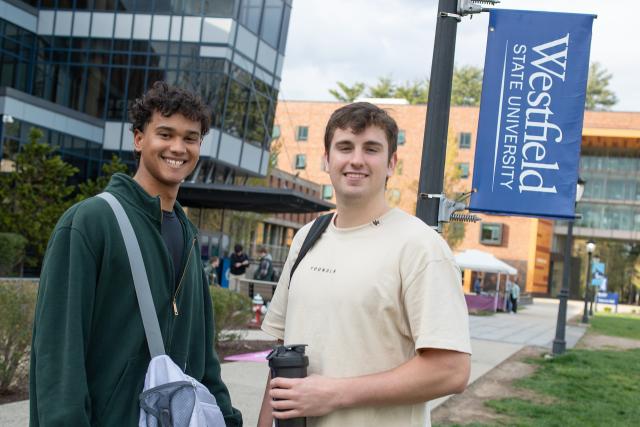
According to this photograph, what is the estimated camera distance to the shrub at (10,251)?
852 inches

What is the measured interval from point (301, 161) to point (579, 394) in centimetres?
6332

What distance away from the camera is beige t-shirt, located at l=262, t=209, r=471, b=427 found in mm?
2385

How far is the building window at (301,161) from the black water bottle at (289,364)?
232 feet

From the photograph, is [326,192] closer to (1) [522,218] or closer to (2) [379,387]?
(1) [522,218]

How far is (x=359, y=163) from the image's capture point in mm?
2598

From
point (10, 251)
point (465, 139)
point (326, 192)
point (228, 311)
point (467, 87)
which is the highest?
point (467, 87)

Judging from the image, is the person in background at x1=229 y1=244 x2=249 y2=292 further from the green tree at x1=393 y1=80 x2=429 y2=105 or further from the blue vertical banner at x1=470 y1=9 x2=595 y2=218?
the green tree at x1=393 y1=80 x2=429 y2=105

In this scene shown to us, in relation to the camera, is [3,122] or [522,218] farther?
[522,218]

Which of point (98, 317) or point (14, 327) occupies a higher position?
point (98, 317)

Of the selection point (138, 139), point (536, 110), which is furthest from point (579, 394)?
point (138, 139)

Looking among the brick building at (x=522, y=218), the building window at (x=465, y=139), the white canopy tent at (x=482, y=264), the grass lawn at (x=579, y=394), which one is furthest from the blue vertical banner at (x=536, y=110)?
the building window at (x=465, y=139)

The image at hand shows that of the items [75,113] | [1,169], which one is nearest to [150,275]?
[1,169]

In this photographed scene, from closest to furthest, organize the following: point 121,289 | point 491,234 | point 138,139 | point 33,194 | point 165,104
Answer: point 121,289, point 165,104, point 138,139, point 33,194, point 491,234

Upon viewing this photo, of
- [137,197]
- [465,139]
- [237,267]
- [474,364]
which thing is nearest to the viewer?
[137,197]
